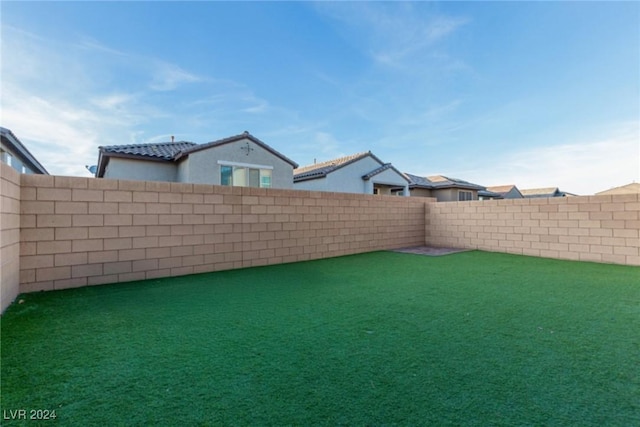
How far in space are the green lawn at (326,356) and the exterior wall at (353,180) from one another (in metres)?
11.2

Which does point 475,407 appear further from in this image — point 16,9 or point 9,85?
point 9,85

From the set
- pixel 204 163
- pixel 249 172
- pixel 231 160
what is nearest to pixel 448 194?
pixel 249 172

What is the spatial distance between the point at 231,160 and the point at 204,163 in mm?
978

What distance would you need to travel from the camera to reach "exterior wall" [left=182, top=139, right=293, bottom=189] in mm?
9641

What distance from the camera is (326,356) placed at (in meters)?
2.00

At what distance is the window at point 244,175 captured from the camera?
1037 centimetres

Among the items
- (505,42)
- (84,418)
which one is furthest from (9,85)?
(505,42)

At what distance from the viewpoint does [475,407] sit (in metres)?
1.45

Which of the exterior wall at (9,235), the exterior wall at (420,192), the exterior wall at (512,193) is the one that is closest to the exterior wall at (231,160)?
the exterior wall at (9,235)

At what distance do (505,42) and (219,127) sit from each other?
9.98m

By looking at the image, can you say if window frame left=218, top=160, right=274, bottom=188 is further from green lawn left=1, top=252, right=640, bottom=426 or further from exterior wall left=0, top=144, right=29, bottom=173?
green lawn left=1, top=252, right=640, bottom=426

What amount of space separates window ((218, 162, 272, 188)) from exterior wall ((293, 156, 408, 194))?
4.13 meters

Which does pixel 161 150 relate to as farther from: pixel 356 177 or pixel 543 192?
pixel 543 192

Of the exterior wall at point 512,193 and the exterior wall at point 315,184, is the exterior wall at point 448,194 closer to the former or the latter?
the exterior wall at point 315,184
